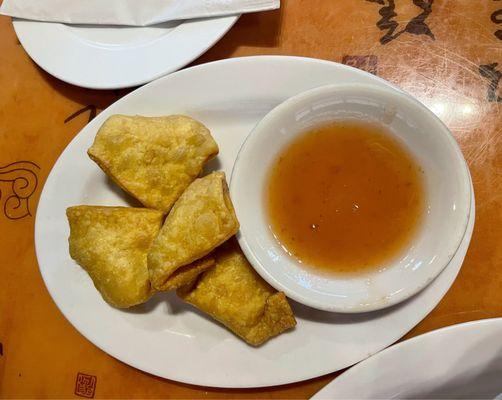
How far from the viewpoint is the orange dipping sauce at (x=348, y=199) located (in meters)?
1.57

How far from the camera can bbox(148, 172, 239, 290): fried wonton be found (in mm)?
1480

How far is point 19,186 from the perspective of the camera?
6.35 ft

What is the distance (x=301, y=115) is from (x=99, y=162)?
0.66 meters

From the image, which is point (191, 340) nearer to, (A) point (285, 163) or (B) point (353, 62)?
(A) point (285, 163)

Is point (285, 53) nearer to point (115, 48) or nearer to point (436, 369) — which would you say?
point (115, 48)

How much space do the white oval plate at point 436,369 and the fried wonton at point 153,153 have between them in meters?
0.81

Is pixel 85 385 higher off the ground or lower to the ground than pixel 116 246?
lower

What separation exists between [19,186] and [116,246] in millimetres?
596

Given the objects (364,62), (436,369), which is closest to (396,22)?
(364,62)

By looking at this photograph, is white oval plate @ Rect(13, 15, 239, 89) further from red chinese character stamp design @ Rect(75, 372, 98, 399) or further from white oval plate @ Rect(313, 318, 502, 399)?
white oval plate @ Rect(313, 318, 502, 399)

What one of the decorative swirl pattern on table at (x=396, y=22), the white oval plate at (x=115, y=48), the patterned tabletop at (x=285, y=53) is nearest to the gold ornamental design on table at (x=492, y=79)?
the patterned tabletop at (x=285, y=53)

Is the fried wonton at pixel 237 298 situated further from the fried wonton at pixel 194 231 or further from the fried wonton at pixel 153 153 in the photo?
the fried wonton at pixel 153 153

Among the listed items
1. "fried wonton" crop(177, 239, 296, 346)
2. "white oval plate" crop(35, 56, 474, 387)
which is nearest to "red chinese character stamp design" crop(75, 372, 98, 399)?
"white oval plate" crop(35, 56, 474, 387)

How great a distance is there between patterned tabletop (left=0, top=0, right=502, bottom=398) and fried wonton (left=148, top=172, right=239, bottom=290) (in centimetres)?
51
